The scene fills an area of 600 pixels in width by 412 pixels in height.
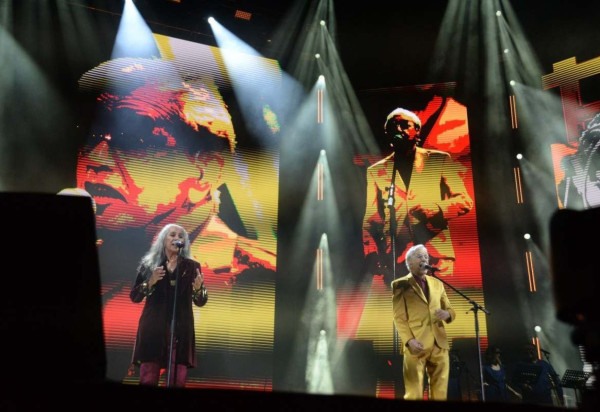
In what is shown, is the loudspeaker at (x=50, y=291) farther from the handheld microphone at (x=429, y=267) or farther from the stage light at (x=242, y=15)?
the stage light at (x=242, y=15)

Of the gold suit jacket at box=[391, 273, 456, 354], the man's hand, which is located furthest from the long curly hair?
the man's hand

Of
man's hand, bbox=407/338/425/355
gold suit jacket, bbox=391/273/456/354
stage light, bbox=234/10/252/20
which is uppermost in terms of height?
stage light, bbox=234/10/252/20

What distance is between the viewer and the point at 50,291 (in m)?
1.48

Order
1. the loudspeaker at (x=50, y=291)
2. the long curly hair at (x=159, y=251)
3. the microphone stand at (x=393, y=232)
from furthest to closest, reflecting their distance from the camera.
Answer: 1. the microphone stand at (x=393, y=232)
2. the long curly hair at (x=159, y=251)
3. the loudspeaker at (x=50, y=291)

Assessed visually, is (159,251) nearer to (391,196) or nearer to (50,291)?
(391,196)

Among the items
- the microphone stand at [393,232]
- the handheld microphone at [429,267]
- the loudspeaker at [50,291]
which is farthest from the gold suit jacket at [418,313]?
the loudspeaker at [50,291]

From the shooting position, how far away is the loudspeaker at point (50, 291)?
1.44m

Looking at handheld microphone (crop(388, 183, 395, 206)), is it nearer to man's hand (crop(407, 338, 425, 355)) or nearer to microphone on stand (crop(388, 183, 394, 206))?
microphone on stand (crop(388, 183, 394, 206))

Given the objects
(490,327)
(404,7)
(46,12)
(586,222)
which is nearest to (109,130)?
(46,12)

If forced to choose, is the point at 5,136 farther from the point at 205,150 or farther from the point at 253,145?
the point at 253,145

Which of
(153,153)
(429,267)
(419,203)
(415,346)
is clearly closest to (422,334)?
(415,346)

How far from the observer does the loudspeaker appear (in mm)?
1438

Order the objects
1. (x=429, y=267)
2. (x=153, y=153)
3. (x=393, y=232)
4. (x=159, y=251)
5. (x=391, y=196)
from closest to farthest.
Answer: (x=429, y=267)
(x=159, y=251)
(x=153, y=153)
(x=393, y=232)
(x=391, y=196)

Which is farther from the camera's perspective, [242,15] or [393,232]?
[242,15]
